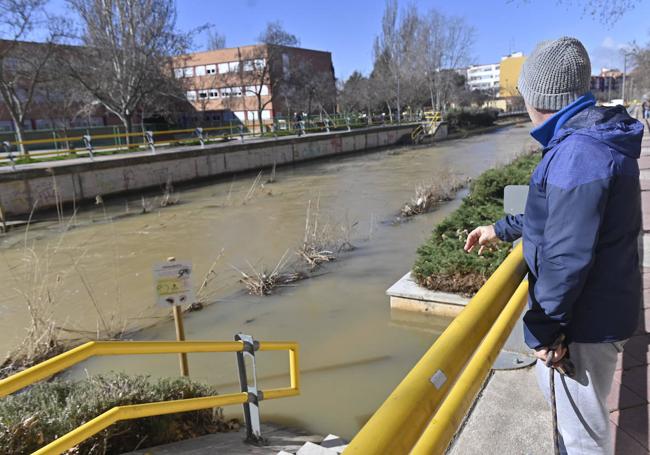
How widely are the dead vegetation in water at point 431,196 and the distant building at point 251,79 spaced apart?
86.5 feet

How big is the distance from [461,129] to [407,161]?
25.0 meters

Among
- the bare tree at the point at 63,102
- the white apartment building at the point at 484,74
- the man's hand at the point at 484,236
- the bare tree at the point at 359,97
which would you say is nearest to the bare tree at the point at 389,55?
the bare tree at the point at 359,97

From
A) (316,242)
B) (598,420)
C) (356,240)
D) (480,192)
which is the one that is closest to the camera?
(598,420)

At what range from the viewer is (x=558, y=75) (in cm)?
178

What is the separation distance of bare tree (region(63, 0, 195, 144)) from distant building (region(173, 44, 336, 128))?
31.3 ft

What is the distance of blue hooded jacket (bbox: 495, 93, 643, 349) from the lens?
152cm

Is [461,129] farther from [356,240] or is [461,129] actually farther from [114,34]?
[356,240]

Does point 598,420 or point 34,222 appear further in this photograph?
point 34,222

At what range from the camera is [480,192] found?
9.23 m

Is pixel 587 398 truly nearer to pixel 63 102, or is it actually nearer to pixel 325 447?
pixel 325 447

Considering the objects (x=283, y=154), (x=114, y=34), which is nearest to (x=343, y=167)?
(x=283, y=154)

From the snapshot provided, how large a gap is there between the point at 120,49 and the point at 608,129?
2884 centimetres

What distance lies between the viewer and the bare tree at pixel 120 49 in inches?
1029

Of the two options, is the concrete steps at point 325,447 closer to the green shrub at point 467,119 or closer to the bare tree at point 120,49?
the bare tree at point 120,49
